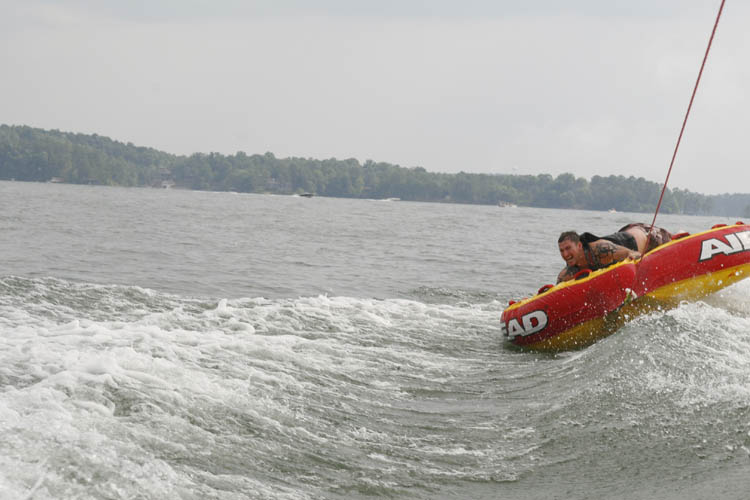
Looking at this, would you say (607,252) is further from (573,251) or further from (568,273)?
(568,273)

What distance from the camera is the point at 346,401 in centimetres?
530

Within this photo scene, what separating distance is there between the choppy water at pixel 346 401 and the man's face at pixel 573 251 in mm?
1197

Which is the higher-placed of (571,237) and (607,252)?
(571,237)

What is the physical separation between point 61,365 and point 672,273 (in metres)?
6.12

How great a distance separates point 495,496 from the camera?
12.1 ft

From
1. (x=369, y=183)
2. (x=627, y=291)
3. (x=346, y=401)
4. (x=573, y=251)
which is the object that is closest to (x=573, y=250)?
(x=573, y=251)

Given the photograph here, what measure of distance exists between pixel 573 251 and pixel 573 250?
11 mm

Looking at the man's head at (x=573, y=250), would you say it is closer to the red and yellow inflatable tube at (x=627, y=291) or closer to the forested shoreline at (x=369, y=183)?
the red and yellow inflatable tube at (x=627, y=291)

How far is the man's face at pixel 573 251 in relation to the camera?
865cm

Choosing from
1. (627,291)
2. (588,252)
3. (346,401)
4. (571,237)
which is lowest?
(346,401)

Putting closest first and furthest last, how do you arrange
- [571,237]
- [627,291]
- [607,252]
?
[627,291], [607,252], [571,237]

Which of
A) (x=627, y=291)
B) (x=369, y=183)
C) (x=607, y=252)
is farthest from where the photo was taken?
(x=369, y=183)

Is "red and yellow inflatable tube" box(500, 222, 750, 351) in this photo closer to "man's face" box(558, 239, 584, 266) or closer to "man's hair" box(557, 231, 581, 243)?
"man's face" box(558, 239, 584, 266)

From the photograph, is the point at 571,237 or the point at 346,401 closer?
the point at 346,401
